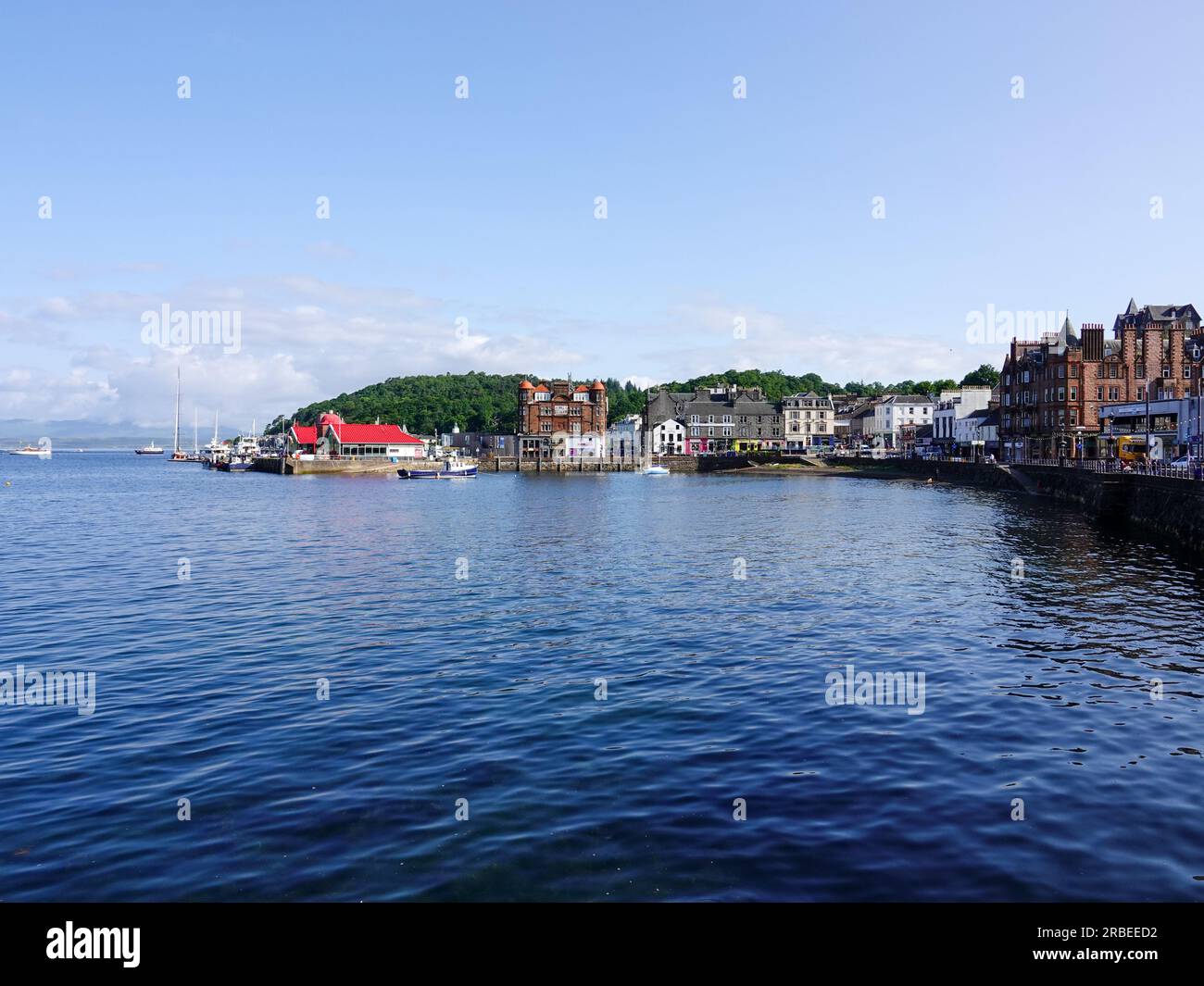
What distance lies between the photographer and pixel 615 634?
3075 cm

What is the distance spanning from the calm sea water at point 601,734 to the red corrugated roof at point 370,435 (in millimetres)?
131113

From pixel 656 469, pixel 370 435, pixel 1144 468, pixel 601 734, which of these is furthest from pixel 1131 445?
pixel 370 435

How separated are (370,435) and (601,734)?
166 metres

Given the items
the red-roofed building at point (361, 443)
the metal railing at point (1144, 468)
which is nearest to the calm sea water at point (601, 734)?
the metal railing at point (1144, 468)

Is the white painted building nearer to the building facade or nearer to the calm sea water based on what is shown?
the building facade

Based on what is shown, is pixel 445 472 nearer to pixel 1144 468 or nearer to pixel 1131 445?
pixel 1131 445

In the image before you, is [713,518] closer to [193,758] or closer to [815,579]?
[815,579]

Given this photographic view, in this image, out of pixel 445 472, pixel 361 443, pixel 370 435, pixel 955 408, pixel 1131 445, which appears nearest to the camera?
pixel 1131 445

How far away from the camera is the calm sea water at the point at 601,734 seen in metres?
13.6

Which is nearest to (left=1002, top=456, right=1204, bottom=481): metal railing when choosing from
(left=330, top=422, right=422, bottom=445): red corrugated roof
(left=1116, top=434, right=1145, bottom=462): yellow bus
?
(left=1116, top=434, right=1145, bottom=462): yellow bus

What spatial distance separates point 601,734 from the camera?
20062mm

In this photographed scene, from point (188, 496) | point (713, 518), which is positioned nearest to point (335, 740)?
point (713, 518)

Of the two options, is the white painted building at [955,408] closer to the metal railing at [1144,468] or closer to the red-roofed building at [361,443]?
the metal railing at [1144,468]
